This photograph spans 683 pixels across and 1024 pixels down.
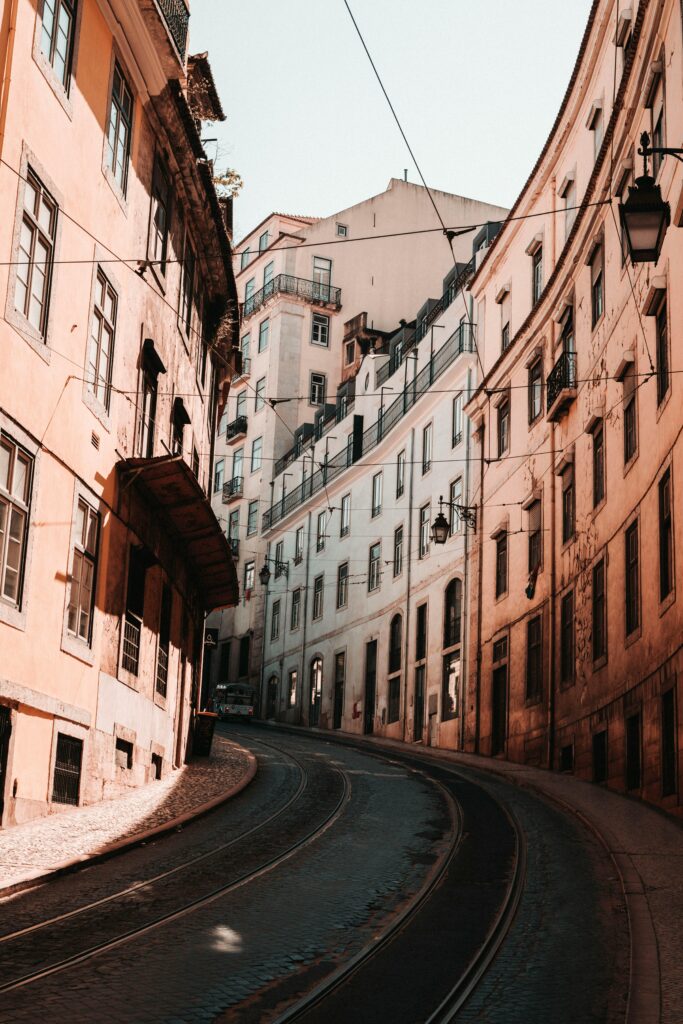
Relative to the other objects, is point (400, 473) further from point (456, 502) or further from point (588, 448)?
point (588, 448)

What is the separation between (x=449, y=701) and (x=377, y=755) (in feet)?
25.0

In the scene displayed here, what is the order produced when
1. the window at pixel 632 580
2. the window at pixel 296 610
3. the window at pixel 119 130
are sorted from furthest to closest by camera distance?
the window at pixel 296 610 → the window at pixel 632 580 → the window at pixel 119 130

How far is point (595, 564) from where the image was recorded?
2405 centimetres

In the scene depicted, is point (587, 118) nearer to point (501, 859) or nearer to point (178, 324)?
point (178, 324)

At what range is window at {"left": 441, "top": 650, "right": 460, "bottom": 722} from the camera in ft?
117

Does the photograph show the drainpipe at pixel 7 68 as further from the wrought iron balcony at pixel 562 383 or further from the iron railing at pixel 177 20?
the wrought iron balcony at pixel 562 383

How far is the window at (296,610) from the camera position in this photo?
179 feet

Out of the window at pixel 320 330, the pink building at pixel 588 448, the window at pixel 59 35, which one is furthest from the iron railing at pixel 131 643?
the window at pixel 320 330

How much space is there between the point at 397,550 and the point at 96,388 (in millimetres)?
27157

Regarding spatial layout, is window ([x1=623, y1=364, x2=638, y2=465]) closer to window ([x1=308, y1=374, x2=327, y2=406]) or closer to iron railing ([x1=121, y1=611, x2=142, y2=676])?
iron railing ([x1=121, y1=611, x2=142, y2=676])

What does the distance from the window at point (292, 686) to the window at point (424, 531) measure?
15180 millimetres

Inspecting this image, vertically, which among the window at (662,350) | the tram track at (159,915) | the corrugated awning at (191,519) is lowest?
the tram track at (159,915)

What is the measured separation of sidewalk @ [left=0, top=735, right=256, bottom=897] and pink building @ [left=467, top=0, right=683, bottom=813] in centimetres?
665

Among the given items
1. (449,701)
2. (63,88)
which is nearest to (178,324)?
(63,88)
